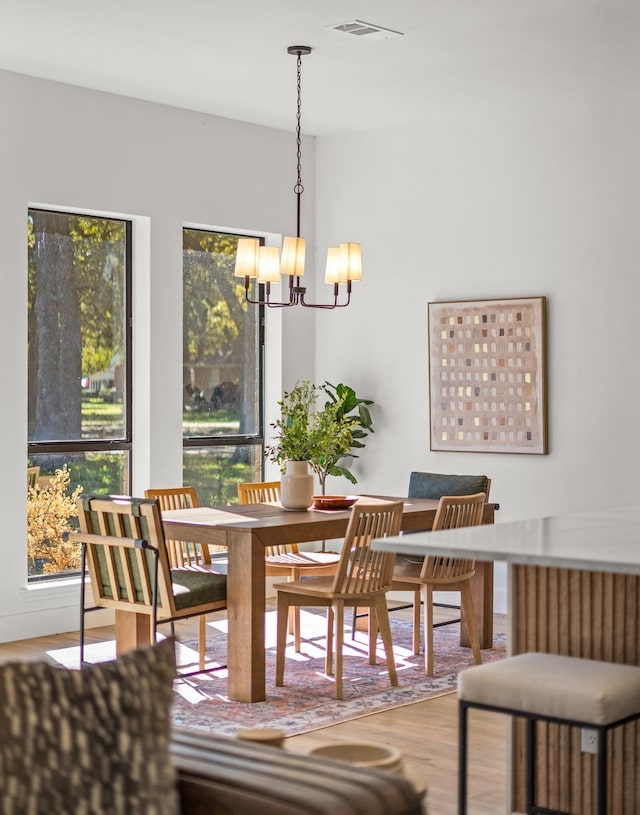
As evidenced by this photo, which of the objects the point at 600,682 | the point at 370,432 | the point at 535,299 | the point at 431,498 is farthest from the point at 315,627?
the point at 600,682

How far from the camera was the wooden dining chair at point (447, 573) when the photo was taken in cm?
551

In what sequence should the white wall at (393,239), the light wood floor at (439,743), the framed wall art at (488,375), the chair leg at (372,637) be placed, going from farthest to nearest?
the framed wall art at (488,375) < the white wall at (393,239) < the chair leg at (372,637) < the light wood floor at (439,743)

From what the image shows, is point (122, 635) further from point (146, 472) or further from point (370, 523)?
point (146, 472)

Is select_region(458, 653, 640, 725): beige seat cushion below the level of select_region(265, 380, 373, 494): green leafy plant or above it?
below

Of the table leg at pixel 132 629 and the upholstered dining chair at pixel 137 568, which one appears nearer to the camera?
the upholstered dining chair at pixel 137 568

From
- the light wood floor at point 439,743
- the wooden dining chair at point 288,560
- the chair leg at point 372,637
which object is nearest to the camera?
the light wood floor at point 439,743

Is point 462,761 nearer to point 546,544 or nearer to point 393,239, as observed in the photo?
point 546,544

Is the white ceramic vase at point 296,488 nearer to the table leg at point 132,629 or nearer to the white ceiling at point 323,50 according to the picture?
the table leg at point 132,629

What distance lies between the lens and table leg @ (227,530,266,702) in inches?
196

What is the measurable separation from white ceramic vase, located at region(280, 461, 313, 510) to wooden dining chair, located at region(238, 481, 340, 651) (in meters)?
0.20

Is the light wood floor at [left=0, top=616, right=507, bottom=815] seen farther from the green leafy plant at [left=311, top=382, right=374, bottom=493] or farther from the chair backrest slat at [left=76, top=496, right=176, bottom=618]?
the green leafy plant at [left=311, top=382, right=374, bottom=493]

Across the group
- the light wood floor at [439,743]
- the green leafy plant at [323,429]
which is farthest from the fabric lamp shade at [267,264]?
the light wood floor at [439,743]

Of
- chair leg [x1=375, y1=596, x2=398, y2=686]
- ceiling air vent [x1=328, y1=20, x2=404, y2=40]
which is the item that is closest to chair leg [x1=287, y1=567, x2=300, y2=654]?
chair leg [x1=375, y1=596, x2=398, y2=686]

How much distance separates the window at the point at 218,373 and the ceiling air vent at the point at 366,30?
223 centimetres
